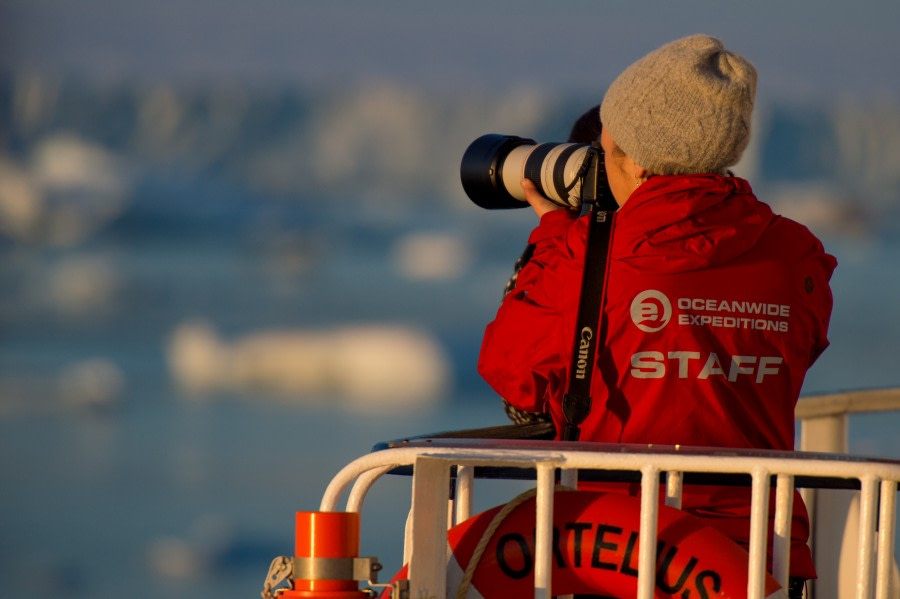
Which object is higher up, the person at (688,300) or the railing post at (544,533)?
the person at (688,300)

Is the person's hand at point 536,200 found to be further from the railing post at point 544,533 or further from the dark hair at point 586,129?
the railing post at point 544,533

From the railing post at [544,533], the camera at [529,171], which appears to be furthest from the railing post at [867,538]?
the camera at [529,171]

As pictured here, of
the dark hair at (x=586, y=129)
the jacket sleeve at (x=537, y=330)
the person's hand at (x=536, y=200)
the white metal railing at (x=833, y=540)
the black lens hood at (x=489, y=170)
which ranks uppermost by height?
the dark hair at (x=586, y=129)

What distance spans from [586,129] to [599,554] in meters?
1.42

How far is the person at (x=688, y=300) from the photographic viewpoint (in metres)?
2.16

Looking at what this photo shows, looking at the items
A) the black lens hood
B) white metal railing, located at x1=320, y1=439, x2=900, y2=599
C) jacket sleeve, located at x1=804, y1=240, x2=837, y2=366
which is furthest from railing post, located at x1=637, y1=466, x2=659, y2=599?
the black lens hood

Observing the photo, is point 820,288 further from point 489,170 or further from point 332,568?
point 332,568

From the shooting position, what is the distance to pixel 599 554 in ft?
6.26

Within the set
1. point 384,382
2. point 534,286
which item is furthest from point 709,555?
point 384,382

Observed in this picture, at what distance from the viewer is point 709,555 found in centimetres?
188

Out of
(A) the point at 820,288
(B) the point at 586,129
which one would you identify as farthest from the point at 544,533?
(B) the point at 586,129

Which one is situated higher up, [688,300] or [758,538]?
[688,300]

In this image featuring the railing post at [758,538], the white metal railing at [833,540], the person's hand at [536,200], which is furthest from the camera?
the white metal railing at [833,540]

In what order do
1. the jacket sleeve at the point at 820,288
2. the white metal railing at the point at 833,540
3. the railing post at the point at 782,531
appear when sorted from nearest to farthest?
the railing post at the point at 782,531 → the jacket sleeve at the point at 820,288 → the white metal railing at the point at 833,540
